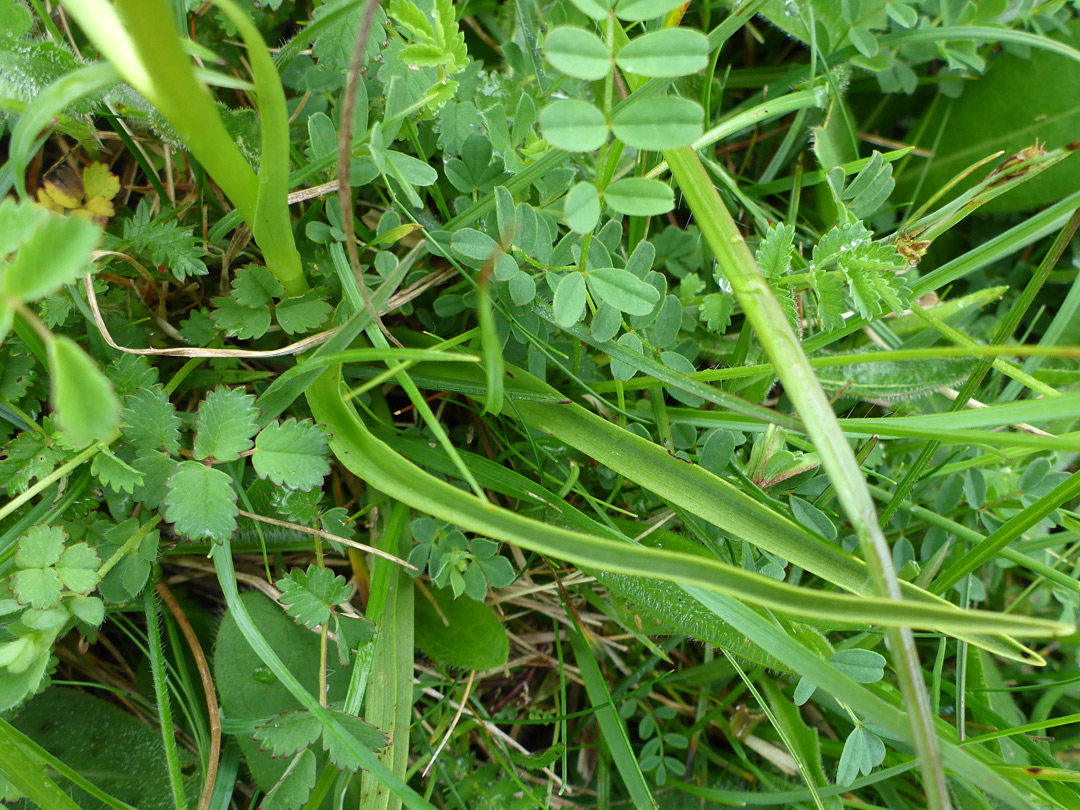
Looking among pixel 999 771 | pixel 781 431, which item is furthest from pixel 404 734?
pixel 999 771

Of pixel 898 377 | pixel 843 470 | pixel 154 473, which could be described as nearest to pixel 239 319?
pixel 154 473

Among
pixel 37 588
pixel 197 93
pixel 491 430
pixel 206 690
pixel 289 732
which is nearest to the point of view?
pixel 197 93

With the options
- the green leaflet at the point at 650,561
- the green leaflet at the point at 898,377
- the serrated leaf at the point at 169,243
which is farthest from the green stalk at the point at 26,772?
the green leaflet at the point at 898,377

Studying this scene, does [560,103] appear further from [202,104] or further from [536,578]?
[536,578]

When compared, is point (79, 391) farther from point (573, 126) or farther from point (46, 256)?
point (573, 126)

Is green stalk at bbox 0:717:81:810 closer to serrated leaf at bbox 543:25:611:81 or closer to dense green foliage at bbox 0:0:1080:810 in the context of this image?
dense green foliage at bbox 0:0:1080:810

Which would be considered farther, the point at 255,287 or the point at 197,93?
the point at 255,287

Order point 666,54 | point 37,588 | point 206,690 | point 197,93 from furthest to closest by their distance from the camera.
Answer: point 206,690 < point 37,588 < point 666,54 < point 197,93
